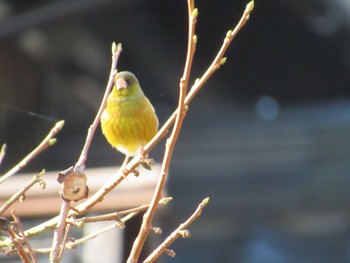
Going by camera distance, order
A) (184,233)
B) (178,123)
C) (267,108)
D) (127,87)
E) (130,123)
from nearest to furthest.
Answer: (178,123)
(184,233)
(130,123)
(127,87)
(267,108)

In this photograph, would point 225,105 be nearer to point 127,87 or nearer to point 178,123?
point 127,87

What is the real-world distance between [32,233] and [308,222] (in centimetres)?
443

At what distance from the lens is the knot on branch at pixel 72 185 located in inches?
58.6

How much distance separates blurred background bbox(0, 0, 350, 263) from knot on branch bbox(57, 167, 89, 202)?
4.32 meters

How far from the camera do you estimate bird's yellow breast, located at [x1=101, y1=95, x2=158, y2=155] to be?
9.34 feet

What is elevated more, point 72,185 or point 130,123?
point 130,123

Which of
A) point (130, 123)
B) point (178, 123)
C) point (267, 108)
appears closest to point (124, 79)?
point (130, 123)

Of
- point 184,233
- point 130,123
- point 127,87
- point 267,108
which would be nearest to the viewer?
point 184,233

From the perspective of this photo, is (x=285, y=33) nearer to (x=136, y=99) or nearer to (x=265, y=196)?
(x=265, y=196)

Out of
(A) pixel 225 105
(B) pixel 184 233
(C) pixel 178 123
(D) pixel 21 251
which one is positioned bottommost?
(D) pixel 21 251

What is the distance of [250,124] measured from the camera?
6312 mm

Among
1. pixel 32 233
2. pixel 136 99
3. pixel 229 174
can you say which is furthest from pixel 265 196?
pixel 32 233

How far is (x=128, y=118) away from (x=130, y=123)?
1.0 inches

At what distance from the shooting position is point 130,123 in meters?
2.88
